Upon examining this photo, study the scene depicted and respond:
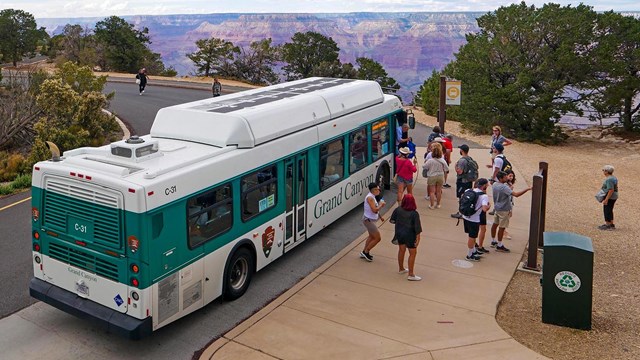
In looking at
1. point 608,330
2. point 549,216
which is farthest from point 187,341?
point 549,216

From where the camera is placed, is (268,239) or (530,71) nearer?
(268,239)

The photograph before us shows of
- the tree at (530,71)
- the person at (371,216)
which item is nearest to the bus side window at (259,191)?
the person at (371,216)

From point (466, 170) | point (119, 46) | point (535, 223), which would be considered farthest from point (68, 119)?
point (119, 46)

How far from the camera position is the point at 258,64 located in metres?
47.9

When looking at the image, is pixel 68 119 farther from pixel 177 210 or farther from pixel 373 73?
pixel 373 73

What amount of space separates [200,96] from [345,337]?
88.5ft

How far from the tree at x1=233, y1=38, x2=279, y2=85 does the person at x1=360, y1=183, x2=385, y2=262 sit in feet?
125

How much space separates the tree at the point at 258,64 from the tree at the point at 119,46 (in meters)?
8.92

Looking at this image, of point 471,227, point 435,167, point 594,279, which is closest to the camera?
point 594,279

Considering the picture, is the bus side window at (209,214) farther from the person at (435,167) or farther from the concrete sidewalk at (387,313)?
the person at (435,167)

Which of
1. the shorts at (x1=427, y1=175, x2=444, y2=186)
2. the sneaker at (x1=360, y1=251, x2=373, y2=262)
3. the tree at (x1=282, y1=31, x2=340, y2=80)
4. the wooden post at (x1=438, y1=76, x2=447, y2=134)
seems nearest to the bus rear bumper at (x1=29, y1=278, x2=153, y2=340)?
the sneaker at (x1=360, y1=251, x2=373, y2=262)

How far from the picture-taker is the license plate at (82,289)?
7.93 meters

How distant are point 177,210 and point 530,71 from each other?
21585mm

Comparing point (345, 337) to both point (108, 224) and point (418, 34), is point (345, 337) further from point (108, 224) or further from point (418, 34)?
point (418, 34)
